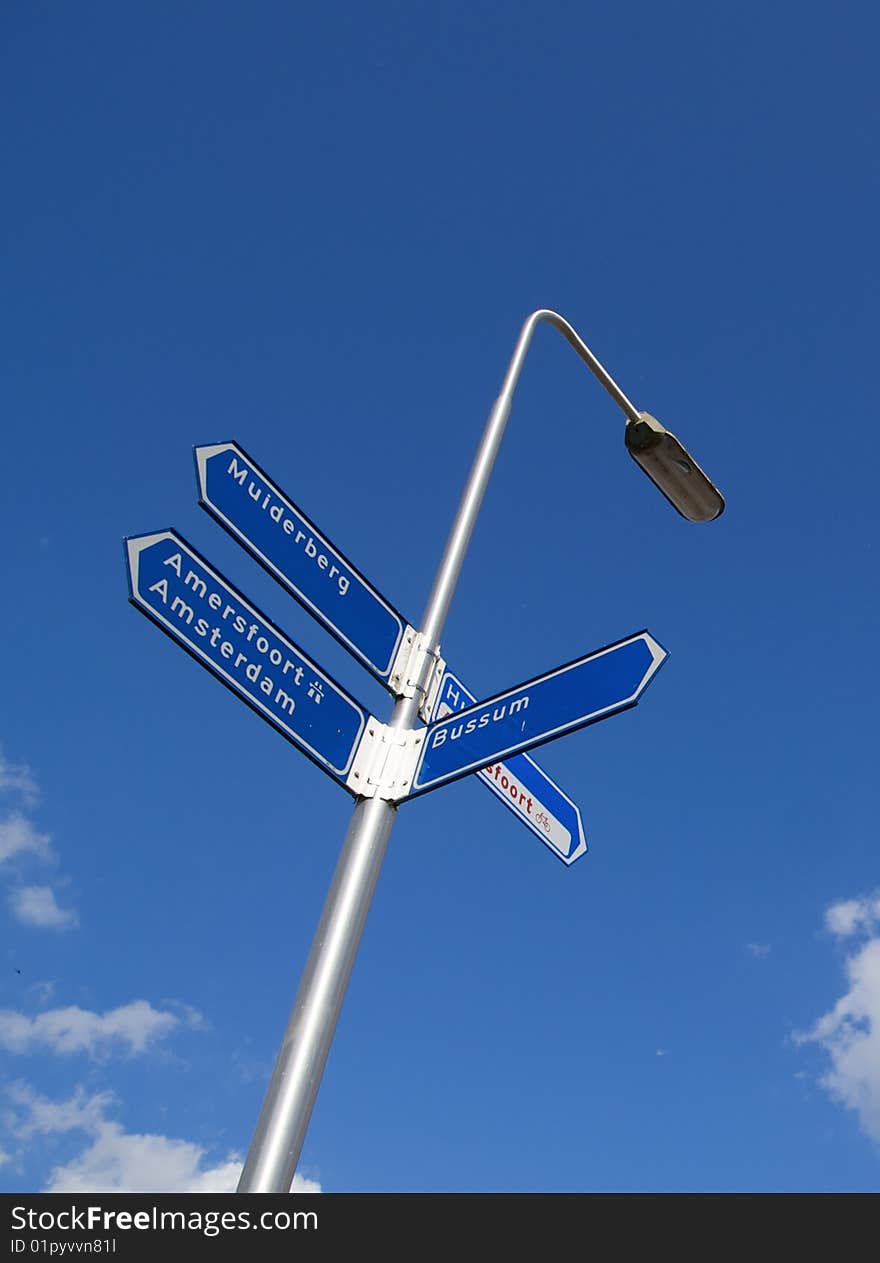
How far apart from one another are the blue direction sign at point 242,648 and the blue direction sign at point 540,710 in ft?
1.06

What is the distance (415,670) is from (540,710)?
605mm

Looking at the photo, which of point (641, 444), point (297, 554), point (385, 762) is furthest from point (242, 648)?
point (641, 444)

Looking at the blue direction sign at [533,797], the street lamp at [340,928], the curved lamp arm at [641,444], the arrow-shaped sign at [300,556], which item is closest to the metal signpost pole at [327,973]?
the street lamp at [340,928]

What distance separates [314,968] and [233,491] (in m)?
1.64

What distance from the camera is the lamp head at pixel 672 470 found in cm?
515

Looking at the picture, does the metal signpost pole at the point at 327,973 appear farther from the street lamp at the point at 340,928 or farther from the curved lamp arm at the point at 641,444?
the curved lamp arm at the point at 641,444

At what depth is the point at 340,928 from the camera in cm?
292

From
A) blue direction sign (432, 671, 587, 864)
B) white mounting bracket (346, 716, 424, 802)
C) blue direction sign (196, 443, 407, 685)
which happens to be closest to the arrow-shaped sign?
blue direction sign (196, 443, 407, 685)

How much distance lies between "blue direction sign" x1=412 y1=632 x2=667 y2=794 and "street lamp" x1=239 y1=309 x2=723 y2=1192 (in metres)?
0.22

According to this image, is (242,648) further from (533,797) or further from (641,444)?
(641,444)

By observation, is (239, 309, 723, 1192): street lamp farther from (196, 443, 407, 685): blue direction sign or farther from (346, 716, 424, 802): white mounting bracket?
(196, 443, 407, 685): blue direction sign
